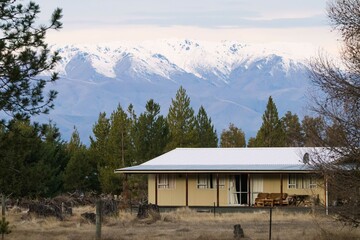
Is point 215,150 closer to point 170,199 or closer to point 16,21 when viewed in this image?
point 170,199

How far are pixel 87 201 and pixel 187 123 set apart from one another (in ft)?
66.1

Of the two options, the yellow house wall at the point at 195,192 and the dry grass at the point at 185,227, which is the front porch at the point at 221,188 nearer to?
the yellow house wall at the point at 195,192

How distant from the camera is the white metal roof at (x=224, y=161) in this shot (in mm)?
50438

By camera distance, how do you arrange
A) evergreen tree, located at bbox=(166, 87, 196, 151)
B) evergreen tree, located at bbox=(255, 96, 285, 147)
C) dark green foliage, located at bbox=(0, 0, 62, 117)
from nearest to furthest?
dark green foliage, located at bbox=(0, 0, 62, 117)
evergreen tree, located at bbox=(166, 87, 196, 151)
evergreen tree, located at bbox=(255, 96, 285, 147)

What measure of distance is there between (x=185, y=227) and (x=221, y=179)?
1850 cm

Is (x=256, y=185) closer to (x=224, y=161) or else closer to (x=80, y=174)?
(x=224, y=161)

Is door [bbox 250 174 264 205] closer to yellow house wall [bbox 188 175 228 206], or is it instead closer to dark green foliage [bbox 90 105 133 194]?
yellow house wall [bbox 188 175 228 206]

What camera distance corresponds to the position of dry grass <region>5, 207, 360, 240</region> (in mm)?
29453

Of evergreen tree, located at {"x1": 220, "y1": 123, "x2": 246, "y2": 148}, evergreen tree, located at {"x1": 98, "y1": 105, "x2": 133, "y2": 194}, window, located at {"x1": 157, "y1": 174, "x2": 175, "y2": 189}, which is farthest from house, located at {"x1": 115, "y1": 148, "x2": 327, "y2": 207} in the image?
evergreen tree, located at {"x1": 220, "y1": 123, "x2": 246, "y2": 148}

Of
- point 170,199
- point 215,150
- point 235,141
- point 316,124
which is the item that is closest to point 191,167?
point 170,199

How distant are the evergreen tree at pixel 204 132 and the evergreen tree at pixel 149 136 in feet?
36.4

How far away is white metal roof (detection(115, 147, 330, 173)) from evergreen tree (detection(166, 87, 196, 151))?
1266 cm

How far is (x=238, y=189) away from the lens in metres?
53.3

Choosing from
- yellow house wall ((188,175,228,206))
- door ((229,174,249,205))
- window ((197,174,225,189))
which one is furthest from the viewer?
door ((229,174,249,205))
